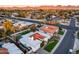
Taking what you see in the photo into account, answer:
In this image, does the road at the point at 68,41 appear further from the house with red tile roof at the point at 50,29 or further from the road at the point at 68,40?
the house with red tile roof at the point at 50,29

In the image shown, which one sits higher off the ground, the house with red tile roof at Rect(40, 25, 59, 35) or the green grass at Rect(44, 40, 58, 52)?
the house with red tile roof at Rect(40, 25, 59, 35)

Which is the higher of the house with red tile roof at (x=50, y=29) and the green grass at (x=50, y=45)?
the house with red tile roof at (x=50, y=29)

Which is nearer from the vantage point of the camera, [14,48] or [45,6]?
[14,48]

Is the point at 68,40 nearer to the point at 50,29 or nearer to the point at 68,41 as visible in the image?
the point at 68,41

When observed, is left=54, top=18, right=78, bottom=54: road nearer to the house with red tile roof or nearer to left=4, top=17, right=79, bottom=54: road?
left=4, top=17, right=79, bottom=54: road

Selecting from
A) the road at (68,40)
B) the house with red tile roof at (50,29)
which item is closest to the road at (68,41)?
the road at (68,40)

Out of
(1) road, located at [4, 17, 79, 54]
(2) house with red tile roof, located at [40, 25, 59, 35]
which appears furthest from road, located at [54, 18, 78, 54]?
(2) house with red tile roof, located at [40, 25, 59, 35]
